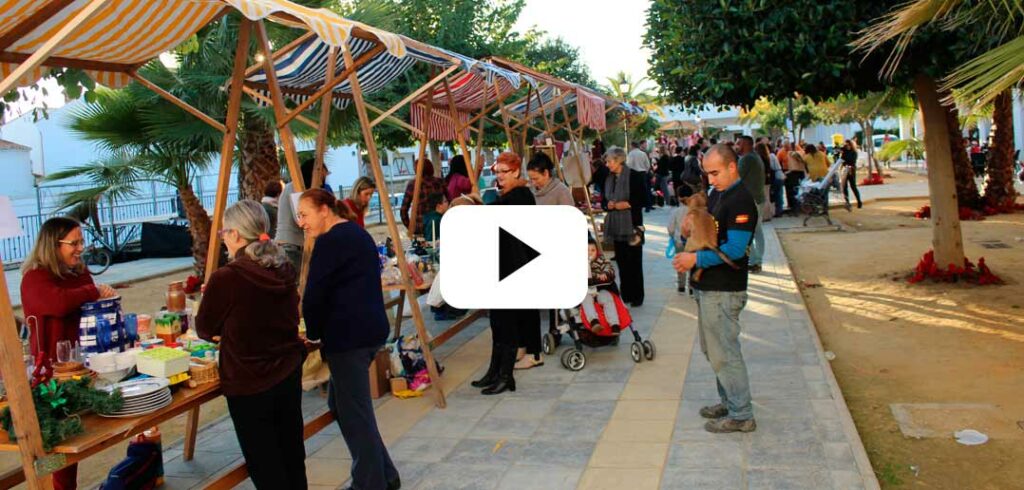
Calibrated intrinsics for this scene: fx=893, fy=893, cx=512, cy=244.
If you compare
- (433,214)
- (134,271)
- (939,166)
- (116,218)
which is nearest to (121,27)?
(433,214)

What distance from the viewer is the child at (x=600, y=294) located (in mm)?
7355

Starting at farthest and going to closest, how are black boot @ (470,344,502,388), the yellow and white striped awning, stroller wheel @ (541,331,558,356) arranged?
1. stroller wheel @ (541,331,558,356)
2. black boot @ (470,344,502,388)
3. the yellow and white striped awning

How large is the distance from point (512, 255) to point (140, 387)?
113 inches

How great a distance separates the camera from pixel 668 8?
953 centimetres

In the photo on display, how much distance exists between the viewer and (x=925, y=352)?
767 cm

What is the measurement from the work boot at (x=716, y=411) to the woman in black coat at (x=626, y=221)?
3868 millimetres

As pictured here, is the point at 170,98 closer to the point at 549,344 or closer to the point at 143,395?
the point at 143,395

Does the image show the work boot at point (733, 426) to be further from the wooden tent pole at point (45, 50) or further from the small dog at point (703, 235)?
the wooden tent pole at point (45, 50)

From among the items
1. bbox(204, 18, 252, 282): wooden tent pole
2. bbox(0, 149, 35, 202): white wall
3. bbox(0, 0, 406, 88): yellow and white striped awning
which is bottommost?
bbox(204, 18, 252, 282): wooden tent pole

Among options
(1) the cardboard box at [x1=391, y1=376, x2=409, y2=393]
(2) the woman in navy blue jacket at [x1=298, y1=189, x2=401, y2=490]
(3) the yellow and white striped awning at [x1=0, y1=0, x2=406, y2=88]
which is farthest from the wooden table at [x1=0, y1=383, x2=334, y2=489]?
(1) the cardboard box at [x1=391, y1=376, x2=409, y2=393]

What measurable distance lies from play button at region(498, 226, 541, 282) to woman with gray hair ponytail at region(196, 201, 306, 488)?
222cm

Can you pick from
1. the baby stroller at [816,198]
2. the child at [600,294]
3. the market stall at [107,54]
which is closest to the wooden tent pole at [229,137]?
the market stall at [107,54]

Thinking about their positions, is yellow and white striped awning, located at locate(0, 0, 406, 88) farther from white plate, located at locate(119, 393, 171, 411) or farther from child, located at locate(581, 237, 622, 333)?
child, located at locate(581, 237, 622, 333)

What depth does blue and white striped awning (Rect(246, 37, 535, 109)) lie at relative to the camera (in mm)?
6938
